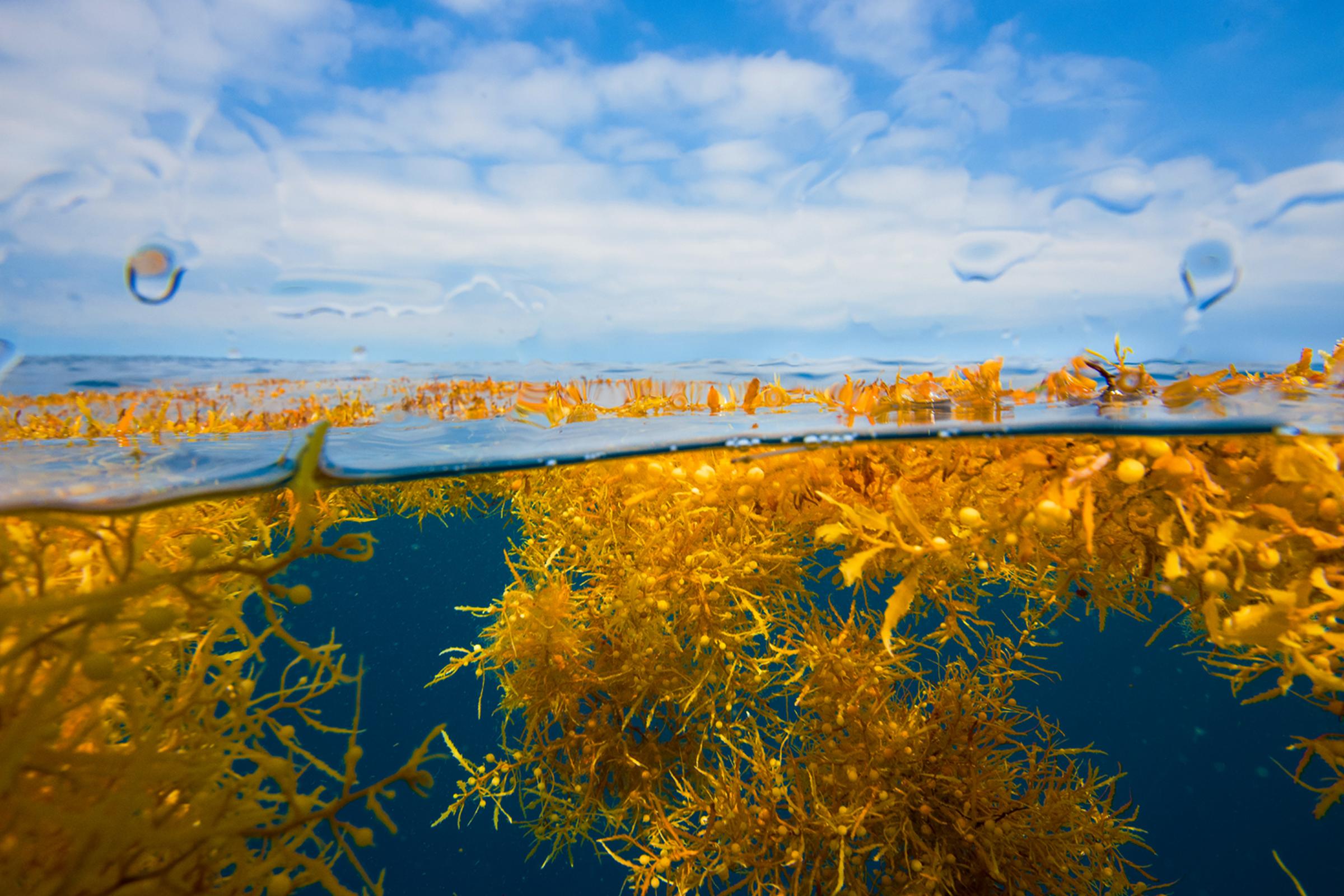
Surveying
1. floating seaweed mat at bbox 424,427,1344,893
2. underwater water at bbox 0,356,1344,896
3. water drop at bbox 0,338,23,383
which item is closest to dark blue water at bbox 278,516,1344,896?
underwater water at bbox 0,356,1344,896

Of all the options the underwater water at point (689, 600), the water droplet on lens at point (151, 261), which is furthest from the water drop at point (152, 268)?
the underwater water at point (689, 600)

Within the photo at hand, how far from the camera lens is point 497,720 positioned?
4355 millimetres

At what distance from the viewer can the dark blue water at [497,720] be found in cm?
487

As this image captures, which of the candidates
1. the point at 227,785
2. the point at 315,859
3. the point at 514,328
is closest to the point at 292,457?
the point at 514,328

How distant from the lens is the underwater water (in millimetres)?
1123

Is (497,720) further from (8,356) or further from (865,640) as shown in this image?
(8,356)

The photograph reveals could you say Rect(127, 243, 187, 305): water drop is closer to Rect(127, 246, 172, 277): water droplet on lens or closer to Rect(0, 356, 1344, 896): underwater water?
Rect(127, 246, 172, 277): water droplet on lens

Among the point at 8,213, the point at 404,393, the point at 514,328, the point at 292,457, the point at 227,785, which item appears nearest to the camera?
the point at 227,785

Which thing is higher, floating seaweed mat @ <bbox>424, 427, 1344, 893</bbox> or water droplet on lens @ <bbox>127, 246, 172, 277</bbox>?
water droplet on lens @ <bbox>127, 246, 172, 277</bbox>

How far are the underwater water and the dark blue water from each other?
1787 millimetres

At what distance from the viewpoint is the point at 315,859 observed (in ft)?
3.70

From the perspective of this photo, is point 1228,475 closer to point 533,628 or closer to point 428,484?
point 533,628

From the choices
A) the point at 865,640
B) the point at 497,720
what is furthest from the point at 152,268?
the point at 497,720

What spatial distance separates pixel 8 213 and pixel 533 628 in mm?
2402
